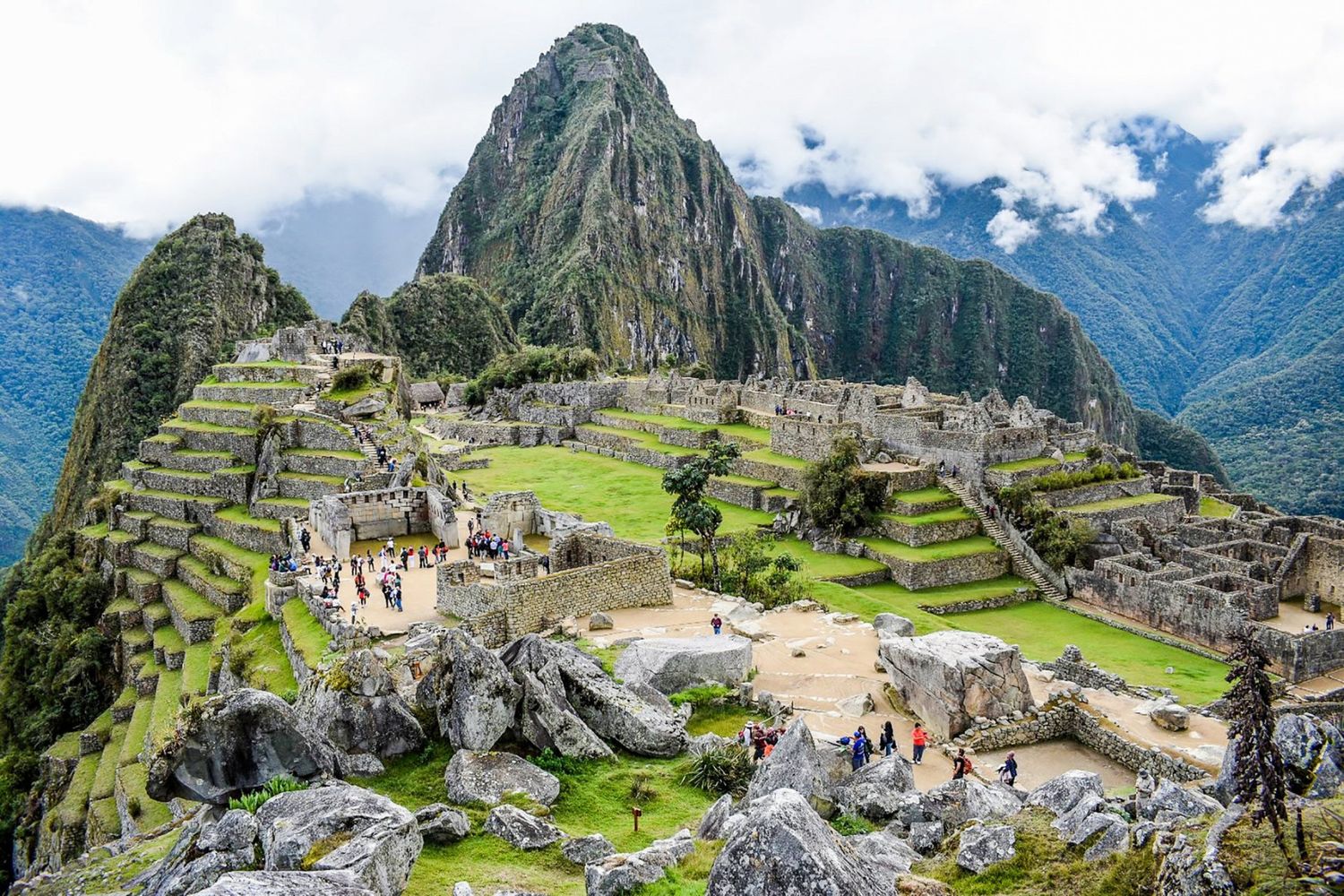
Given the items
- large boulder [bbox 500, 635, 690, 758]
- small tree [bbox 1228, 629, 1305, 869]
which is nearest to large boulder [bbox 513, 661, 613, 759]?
large boulder [bbox 500, 635, 690, 758]

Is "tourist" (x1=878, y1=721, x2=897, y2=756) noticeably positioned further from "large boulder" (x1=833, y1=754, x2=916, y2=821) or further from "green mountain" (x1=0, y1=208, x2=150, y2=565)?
"green mountain" (x1=0, y1=208, x2=150, y2=565)

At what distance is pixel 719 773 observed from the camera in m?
12.0

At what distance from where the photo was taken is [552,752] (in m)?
11.8

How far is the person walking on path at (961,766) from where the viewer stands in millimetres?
13477

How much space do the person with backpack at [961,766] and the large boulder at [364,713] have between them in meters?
7.43

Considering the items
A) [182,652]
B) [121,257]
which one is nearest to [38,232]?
[121,257]

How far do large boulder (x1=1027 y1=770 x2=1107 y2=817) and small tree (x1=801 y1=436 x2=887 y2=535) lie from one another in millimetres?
27988

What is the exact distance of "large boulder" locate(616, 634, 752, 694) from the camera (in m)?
15.1

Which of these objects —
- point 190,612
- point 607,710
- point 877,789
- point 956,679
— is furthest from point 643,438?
point 877,789

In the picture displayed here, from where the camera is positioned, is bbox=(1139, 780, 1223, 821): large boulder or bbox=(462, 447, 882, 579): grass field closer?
bbox=(1139, 780, 1223, 821): large boulder

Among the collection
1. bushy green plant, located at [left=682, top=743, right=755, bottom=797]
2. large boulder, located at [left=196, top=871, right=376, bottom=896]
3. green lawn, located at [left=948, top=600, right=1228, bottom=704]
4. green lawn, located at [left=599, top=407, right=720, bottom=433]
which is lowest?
green lawn, located at [left=948, top=600, right=1228, bottom=704]

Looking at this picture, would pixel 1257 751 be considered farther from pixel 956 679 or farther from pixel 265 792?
pixel 265 792

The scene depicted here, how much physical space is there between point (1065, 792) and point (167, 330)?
9242 cm

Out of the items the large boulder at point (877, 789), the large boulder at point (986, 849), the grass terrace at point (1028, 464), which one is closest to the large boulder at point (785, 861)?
the large boulder at point (986, 849)
